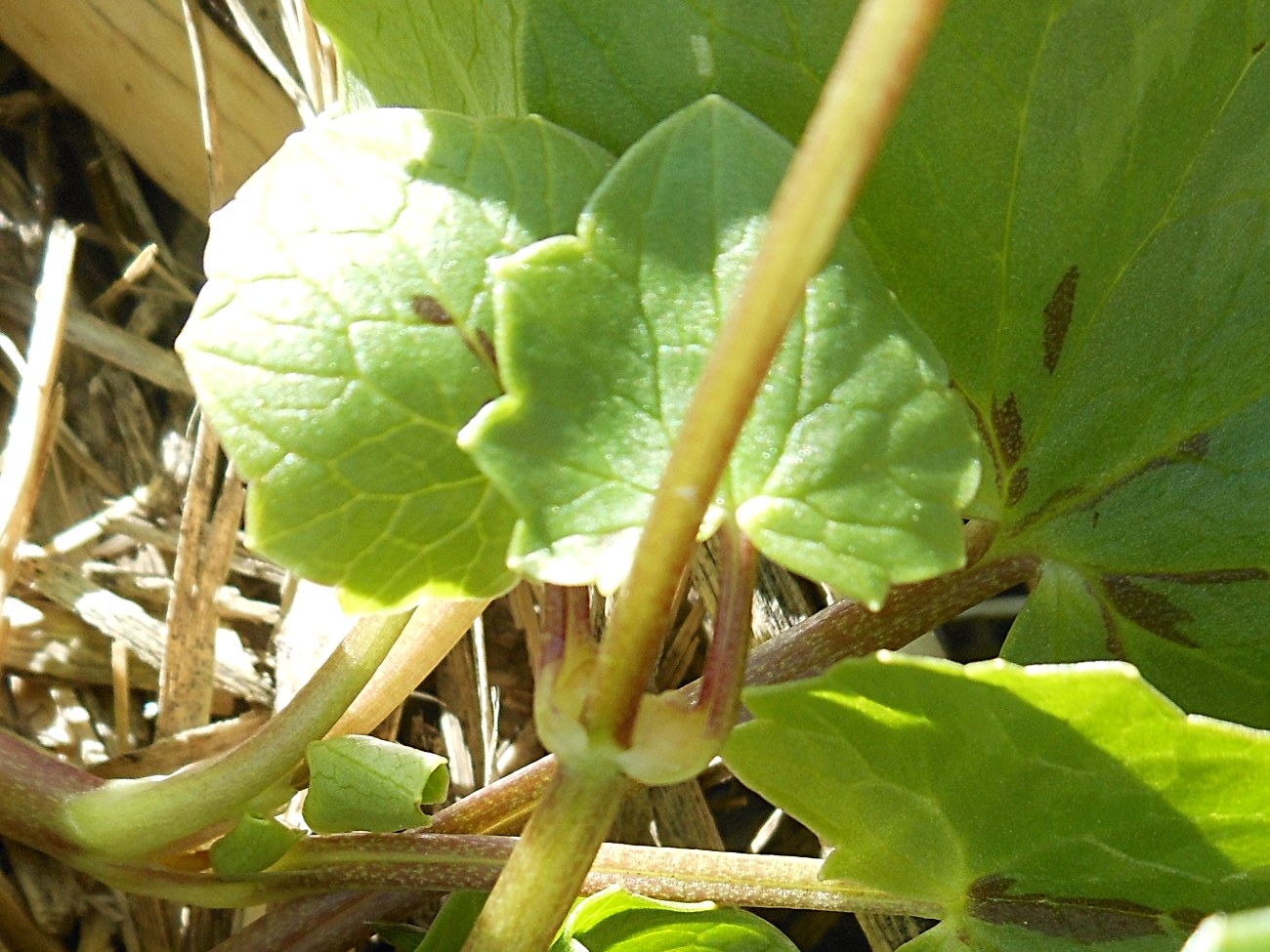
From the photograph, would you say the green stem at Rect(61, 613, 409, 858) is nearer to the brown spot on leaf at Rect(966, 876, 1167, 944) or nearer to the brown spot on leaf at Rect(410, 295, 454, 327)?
the brown spot on leaf at Rect(410, 295, 454, 327)

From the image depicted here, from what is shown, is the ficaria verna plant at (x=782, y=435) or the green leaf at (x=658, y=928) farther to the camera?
the green leaf at (x=658, y=928)

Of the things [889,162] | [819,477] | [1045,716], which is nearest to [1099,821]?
[1045,716]

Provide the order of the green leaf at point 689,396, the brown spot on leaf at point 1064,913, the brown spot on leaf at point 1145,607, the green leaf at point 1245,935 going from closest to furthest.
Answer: the green leaf at point 1245,935 < the green leaf at point 689,396 < the brown spot on leaf at point 1064,913 < the brown spot on leaf at point 1145,607

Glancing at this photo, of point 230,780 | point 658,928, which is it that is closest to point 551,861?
point 658,928

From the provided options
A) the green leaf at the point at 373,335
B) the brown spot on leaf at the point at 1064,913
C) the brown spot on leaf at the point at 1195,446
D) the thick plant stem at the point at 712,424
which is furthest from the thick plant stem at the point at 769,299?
the brown spot on leaf at the point at 1195,446

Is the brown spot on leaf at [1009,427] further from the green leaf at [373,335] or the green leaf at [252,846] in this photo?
the green leaf at [252,846]

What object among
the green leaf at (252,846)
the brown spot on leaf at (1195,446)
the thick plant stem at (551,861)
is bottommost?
the green leaf at (252,846)

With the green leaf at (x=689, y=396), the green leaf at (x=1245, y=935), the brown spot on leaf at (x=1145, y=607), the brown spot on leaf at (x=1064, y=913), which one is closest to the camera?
the green leaf at (x=1245, y=935)
